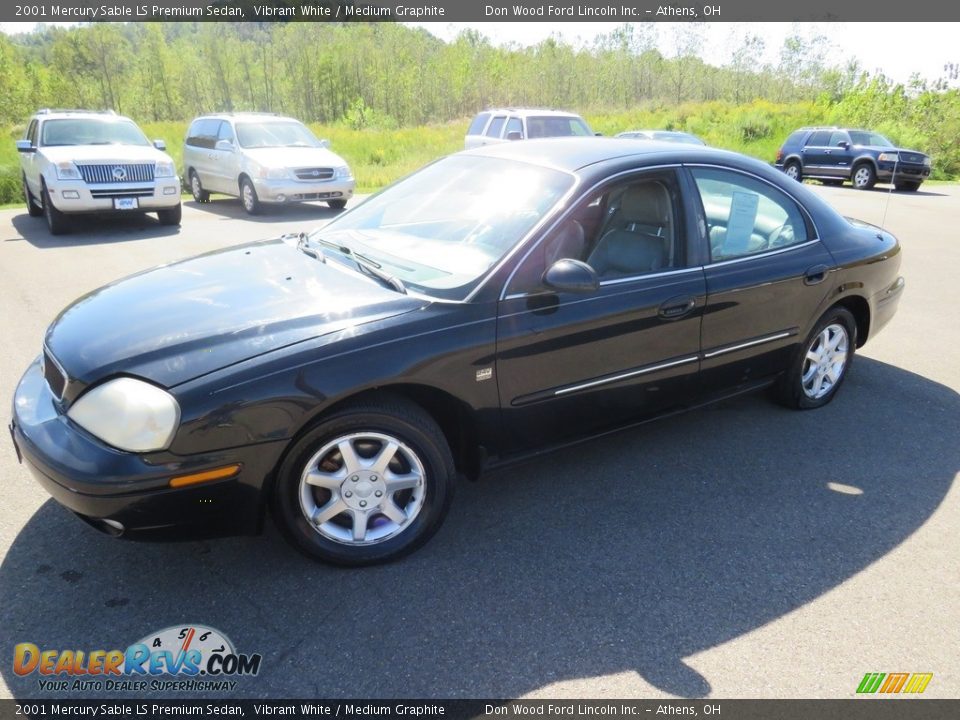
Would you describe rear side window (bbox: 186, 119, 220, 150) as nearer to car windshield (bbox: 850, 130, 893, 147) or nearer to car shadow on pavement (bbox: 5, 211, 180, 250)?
car shadow on pavement (bbox: 5, 211, 180, 250)

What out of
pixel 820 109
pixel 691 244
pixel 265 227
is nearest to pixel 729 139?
pixel 820 109

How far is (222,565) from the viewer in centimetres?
279

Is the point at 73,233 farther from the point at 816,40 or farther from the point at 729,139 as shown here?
the point at 816,40

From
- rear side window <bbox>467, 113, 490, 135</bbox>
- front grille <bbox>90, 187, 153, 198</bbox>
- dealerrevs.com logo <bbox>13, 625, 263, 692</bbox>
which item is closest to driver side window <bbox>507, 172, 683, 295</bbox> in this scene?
dealerrevs.com logo <bbox>13, 625, 263, 692</bbox>

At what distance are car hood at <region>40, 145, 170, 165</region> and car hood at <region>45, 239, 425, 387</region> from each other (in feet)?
26.0

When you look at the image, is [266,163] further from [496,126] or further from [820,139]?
[820,139]

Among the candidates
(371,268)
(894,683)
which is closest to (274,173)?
(371,268)

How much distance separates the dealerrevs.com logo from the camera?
2.24m

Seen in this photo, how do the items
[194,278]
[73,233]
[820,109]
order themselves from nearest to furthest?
[194,278], [73,233], [820,109]

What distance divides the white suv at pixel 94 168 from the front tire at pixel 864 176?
1833cm

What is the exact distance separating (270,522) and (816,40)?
2160 inches

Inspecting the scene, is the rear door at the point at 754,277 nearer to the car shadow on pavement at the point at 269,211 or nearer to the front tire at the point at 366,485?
the front tire at the point at 366,485

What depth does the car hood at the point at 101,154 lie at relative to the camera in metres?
9.95

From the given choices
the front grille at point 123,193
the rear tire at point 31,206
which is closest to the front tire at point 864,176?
the front grille at point 123,193
